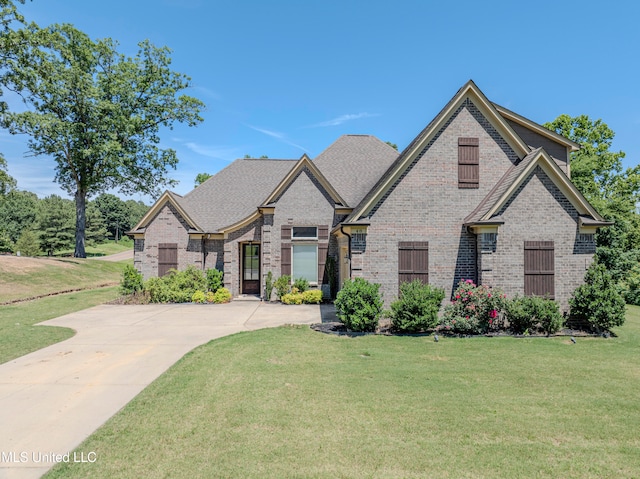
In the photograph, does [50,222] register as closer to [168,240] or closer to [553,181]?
[168,240]

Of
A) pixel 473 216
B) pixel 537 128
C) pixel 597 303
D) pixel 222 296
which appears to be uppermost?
pixel 537 128

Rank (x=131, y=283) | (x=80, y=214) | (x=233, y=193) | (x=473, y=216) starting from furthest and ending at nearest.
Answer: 1. (x=80, y=214)
2. (x=233, y=193)
3. (x=131, y=283)
4. (x=473, y=216)

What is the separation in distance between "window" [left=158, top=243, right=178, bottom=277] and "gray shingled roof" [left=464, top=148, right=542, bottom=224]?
14152mm

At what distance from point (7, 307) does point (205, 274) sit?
336 inches

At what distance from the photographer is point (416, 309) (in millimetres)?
9984

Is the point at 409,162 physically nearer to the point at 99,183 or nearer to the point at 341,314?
the point at 341,314

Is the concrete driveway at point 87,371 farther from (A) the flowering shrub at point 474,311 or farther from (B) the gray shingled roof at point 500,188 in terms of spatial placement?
(B) the gray shingled roof at point 500,188

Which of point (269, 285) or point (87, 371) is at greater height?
point (269, 285)

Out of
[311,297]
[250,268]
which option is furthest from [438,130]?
[250,268]

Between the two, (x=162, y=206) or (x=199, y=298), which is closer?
(x=199, y=298)

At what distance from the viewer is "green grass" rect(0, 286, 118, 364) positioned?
8.72 m

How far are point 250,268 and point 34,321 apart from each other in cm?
947

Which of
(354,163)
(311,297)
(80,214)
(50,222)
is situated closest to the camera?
(311,297)

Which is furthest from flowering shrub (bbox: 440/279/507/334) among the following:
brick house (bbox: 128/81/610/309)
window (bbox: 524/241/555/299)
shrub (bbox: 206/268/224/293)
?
shrub (bbox: 206/268/224/293)
